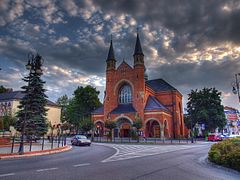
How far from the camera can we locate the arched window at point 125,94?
50844 mm

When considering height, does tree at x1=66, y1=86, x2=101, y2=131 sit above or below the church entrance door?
above

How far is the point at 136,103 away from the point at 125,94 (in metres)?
5.96

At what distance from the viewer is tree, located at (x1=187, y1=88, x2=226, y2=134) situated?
46188 millimetres

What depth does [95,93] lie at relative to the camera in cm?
6750

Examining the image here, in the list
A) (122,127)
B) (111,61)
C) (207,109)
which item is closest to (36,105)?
(122,127)

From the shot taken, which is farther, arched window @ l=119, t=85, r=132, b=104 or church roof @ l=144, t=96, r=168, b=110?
arched window @ l=119, t=85, r=132, b=104

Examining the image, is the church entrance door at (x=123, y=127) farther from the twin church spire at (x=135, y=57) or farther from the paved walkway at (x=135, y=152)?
the paved walkway at (x=135, y=152)

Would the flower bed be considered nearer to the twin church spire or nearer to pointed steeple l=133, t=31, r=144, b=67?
pointed steeple l=133, t=31, r=144, b=67

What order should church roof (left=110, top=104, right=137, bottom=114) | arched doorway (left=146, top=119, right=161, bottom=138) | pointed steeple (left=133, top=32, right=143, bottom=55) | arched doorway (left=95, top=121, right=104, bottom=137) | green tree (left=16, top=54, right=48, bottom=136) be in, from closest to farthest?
1. green tree (left=16, top=54, right=48, bottom=136)
2. arched doorway (left=146, top=119, right=161, bottom=138)
3. church roof (left=110, top=104, right=137, bottom=114)
4. pointed steeple (left=133, top=32, right=143, bottom=55)
5. arched doorway (left=95, top=121, right=104, bottom=137)

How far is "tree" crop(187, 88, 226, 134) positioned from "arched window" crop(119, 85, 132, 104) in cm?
1523

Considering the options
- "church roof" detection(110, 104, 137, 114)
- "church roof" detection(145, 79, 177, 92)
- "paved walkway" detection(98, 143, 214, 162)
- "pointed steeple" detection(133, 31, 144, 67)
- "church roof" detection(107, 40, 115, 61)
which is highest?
"church roof" detection(107, 40, 115, 61)

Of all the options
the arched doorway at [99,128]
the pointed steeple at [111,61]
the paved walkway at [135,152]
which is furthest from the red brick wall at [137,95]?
the paved walkway at [135,152]

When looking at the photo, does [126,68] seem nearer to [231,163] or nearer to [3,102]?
[3,102]

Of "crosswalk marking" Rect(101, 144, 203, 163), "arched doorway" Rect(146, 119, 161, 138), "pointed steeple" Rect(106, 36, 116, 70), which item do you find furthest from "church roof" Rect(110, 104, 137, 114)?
"crosswalk marking" Rect(101, 144, 203, 163)
